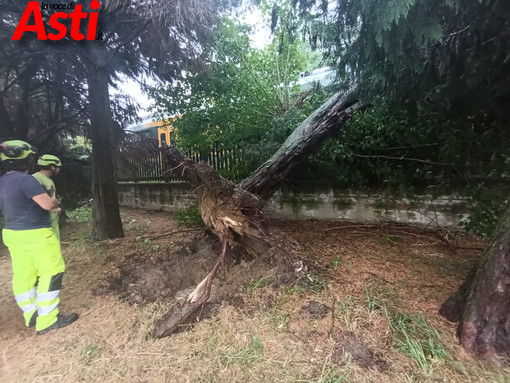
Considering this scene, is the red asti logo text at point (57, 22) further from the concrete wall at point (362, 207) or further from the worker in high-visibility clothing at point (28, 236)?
the concrete wall at point (362, 207)

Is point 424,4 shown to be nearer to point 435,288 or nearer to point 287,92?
point 435,288

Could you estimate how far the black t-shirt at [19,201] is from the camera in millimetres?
2436

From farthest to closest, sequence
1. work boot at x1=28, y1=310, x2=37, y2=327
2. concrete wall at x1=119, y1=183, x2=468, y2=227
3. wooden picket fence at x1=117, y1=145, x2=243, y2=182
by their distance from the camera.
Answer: wooden picket fence at x1=117, y1=145, x2=243, y2=182 < concrete wall at x1=119, y1=183, x2=468, y2=227 < work boot at x1=28, y1=310, x2=37, y2=327

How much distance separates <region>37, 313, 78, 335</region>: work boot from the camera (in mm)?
2471

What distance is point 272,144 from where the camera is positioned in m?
5.45

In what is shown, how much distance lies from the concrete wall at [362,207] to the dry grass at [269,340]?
4.62 ft

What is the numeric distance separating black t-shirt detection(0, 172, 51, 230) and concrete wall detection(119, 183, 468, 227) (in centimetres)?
388

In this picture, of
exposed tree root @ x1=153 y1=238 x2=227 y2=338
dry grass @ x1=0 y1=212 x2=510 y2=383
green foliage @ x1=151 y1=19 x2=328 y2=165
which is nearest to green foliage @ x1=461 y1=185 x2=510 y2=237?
dry grass @ x1=0 y1=212 x2=510 y2=383

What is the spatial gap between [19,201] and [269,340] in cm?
259

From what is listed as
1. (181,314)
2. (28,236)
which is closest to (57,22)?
(28,236)

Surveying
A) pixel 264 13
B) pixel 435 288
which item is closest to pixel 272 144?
pixel 264 13

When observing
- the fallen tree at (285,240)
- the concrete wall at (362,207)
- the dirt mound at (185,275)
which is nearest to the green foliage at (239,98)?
the fallen tree at (285,240)

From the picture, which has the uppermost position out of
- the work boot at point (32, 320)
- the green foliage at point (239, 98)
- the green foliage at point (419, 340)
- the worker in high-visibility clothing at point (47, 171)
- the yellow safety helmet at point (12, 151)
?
the green foliage at point (239, 98)

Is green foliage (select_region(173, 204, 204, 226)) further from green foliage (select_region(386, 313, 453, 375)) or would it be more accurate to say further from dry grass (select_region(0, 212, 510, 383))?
green foliage (select_region(386, 313, 453, 375))
